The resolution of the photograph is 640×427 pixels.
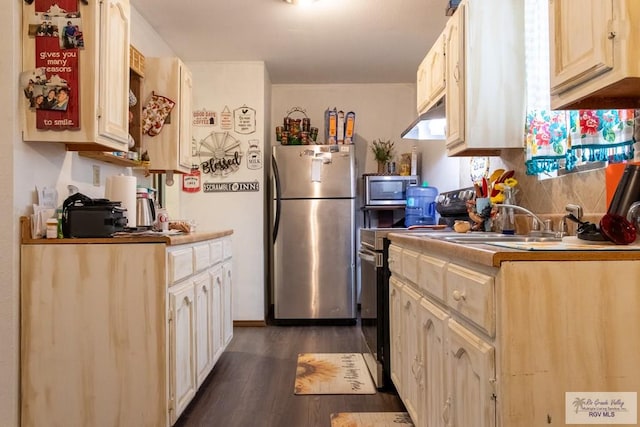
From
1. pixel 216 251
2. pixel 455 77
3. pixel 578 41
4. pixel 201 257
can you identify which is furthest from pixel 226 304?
pixel 578 41

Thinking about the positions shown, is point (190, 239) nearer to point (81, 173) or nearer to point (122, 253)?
point (122, 253)

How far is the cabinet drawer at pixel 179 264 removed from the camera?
7.20 feet

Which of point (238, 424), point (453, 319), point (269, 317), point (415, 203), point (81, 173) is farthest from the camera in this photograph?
point (269, 317)

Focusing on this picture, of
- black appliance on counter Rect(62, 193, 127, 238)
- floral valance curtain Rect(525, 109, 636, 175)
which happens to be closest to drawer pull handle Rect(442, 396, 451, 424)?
floral valance curtain Rect(525, 109, 636, 175)

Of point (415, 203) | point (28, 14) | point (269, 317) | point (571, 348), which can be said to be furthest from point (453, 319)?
point (269, 317)

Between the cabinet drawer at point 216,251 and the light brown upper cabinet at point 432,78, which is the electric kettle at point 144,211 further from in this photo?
the light brown upper cabinet at point 432,78

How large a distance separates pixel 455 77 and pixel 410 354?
144 cm

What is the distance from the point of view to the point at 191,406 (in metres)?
2.63

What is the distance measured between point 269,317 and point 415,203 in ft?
6.04

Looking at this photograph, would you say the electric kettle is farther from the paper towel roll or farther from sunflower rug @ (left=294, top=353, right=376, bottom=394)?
sunflower rug @ (left=294, top=353, right=376, bottom=394)

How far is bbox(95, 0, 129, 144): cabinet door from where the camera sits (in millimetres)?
2197

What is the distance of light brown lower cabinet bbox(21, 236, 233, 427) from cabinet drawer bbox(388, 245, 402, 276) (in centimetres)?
111

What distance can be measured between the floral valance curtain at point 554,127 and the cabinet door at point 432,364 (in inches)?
33.2

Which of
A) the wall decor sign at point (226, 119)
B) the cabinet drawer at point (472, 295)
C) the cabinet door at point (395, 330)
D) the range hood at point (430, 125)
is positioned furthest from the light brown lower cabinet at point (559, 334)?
the wall decor sign at point (226, 119)
